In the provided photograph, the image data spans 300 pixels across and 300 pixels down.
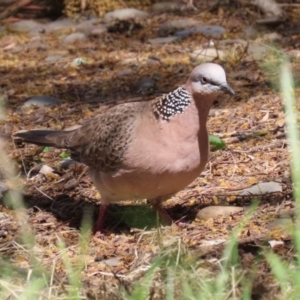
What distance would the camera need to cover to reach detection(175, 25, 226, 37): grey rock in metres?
8.12

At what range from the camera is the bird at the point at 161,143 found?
433cm

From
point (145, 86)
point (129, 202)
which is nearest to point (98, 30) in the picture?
point (145, 86)

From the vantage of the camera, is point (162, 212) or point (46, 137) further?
point (46, 137)

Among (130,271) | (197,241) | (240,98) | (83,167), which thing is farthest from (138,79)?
(130,271)

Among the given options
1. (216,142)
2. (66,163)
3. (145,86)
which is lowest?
(145,86)

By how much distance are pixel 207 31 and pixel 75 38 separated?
131cm

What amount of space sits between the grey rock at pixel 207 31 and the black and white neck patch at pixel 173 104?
12.2 feet

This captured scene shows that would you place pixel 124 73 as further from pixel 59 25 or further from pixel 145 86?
pixel 59 25

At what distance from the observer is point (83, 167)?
5.60 m

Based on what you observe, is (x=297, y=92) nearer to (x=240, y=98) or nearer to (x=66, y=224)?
(x=240, y=98)

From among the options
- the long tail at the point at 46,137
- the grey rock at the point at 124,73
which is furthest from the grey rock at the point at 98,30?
the long tail at the point at 46,137

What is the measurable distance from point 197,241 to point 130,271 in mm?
582

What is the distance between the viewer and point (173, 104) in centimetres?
445

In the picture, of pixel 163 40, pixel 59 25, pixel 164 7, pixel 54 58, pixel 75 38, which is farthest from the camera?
pixel 164 7
